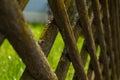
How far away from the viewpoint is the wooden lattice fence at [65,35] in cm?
106

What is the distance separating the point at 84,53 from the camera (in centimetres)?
207

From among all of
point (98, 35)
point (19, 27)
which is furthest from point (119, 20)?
point (19, 27)

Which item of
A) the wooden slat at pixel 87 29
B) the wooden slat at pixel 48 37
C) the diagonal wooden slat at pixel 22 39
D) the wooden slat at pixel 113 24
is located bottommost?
the wooden slat at pixel 113 24

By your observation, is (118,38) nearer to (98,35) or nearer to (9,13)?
(98,35)

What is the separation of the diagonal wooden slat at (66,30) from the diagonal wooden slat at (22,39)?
208mm

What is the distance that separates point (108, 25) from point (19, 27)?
1325 millimetres

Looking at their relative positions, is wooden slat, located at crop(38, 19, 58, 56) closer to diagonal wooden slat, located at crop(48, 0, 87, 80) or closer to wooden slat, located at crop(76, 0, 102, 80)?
diagonal wooden slat, located at crop(48, 0, 87, 80)

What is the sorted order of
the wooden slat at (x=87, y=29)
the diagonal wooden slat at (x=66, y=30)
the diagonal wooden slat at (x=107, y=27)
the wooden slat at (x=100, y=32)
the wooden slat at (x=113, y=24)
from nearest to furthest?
the diagonal wooden slat at (x=66, y=30) < the wooden slat at (x=87, y=29) < the wooden slat at (x=100, y=32) < the diagonal wooden slat at (x=107, y=27) < the wooden slat at (x=113, y=24)

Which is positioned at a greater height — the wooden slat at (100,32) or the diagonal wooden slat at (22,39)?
the diagonal wooden slat at (22,39)

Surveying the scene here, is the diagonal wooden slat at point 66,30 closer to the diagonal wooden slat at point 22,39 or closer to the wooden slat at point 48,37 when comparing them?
the wooden slat at point 48,37

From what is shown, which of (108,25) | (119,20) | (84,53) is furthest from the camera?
(119,20)

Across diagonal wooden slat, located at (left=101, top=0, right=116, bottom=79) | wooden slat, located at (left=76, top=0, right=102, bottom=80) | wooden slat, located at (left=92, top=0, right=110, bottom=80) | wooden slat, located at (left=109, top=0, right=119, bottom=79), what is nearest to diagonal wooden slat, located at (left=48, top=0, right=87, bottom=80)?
wooden slat, located at (left=76, top=0, right=102, bottom=80)

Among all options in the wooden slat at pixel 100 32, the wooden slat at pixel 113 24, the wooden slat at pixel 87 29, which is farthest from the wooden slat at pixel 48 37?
the wooden slat at pixel 113 24

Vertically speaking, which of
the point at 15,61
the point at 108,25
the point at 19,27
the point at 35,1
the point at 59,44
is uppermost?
the point at 19,27
